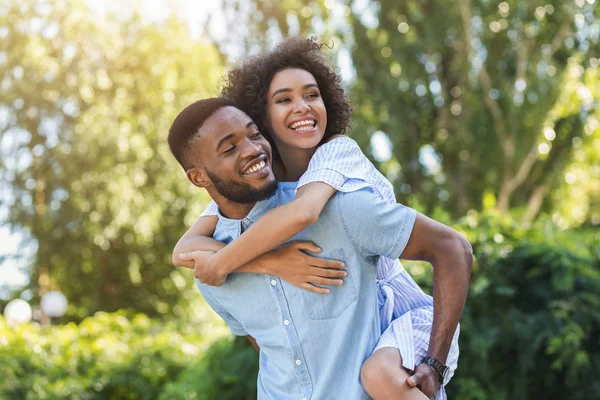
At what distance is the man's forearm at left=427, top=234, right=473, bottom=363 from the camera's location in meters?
1.99

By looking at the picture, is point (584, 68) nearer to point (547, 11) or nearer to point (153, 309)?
point (547, 11)

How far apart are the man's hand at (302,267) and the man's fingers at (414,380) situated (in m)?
Result: 0.30

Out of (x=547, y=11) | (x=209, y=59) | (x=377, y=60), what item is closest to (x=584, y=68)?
(x=547, y=11)

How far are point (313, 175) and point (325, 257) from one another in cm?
22

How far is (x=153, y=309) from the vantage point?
2225 centimetres

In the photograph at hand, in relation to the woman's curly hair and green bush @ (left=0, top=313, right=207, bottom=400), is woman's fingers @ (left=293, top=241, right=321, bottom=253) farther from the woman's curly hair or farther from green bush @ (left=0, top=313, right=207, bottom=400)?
green bush @ (left=0, top=313, right=207, bottom=400)

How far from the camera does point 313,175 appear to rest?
204 centimetres

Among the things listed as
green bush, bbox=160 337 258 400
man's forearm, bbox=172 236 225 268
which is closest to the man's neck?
man's forearm, bbox=172 236 225 268

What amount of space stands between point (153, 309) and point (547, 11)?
13.5 metres

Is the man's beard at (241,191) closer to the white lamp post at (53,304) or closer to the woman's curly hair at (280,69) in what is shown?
the woman's curly hair at (280,69)

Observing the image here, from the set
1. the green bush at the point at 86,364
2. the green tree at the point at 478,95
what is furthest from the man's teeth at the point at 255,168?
the green tree at the point at 478,95

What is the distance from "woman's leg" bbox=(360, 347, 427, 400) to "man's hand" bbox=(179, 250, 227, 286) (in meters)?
0.46

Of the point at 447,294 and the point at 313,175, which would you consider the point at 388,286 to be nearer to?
the point at 447,294

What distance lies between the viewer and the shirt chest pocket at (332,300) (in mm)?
2021
